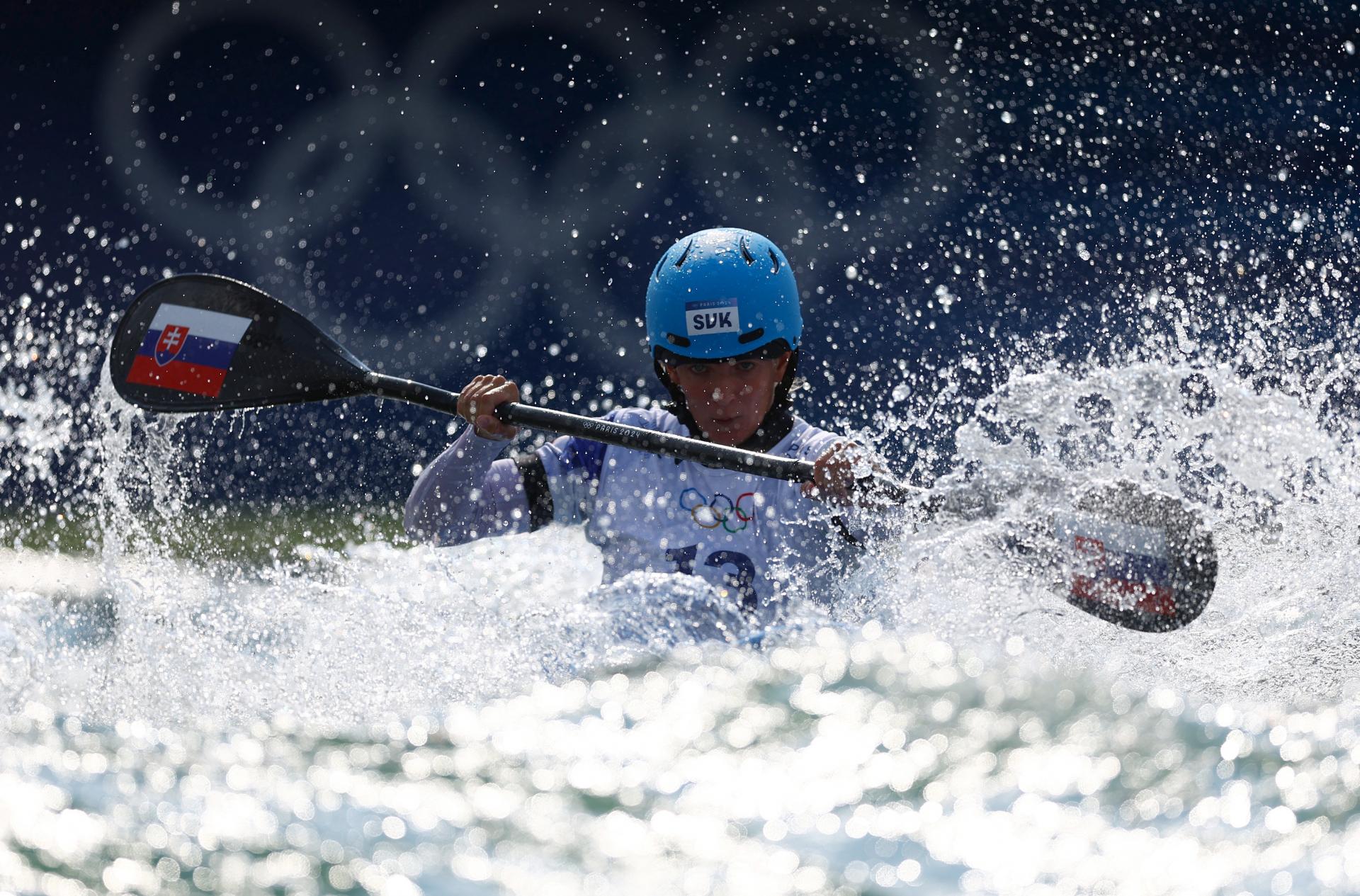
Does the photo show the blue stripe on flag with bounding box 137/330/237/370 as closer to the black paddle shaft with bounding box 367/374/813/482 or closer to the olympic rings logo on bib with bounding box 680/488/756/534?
the black paddle shaft with bounding box 367/374/813/482

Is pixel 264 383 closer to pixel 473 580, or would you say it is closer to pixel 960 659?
pixel 473 580

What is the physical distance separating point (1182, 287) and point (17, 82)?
6591 mm

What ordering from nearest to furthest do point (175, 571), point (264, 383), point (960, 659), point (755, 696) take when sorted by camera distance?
point (755, 696) → point (960, 659) → point (264, 383) → point (175, 571)

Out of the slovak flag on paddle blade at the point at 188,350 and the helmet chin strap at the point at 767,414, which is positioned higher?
the slovak flag on paddle blade at the point at 188,350

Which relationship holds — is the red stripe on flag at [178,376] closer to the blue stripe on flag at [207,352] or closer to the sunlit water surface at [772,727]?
the blue stripe on flag at [207,352]

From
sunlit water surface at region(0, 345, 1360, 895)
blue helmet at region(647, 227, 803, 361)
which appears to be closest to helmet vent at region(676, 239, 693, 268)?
blue helmet at region(647, 227, 803, 361)

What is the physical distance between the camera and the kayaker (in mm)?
3139

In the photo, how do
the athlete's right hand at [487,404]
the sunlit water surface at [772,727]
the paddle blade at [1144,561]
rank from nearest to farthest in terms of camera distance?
the sunlit water surface at [772,727], the paddle blade at [1144,561], the athlete's right hand at [487,404]

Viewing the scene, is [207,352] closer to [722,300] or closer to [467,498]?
[467,498]

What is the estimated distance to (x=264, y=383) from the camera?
3564 mm

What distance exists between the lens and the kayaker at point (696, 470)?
124 inches

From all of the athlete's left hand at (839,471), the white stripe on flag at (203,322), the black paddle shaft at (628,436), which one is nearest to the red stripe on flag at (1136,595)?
the athlete's left hand at (839,471)

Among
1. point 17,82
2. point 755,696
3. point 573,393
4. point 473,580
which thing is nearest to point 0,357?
point 17,82

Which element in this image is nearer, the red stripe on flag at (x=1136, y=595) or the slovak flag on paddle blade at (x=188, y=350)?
the red stripe on flag at (x=1136, y=595)
